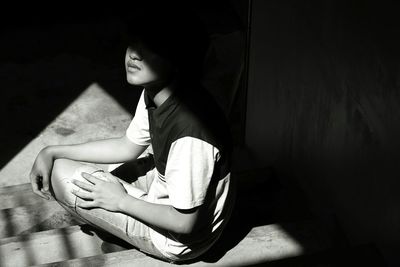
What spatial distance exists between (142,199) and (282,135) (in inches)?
43.0

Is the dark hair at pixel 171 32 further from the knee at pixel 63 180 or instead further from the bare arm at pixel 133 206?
the knee at pixel 63 180

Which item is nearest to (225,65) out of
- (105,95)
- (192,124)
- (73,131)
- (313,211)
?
(105,95)

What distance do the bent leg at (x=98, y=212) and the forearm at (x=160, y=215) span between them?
0.15 m

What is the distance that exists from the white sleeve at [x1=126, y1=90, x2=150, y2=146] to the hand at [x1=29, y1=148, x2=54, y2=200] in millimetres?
372

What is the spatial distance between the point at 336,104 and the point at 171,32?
91 centimetres

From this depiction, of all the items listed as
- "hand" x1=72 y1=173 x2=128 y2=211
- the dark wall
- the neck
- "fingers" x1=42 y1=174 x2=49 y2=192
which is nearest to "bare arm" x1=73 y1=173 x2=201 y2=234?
"hand" x1=72 y1=173 x2=128 y2=211

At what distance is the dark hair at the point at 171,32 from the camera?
84.3 inches

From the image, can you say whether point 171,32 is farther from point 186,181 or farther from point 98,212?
point 98,212

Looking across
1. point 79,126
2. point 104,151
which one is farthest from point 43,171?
point 79,126

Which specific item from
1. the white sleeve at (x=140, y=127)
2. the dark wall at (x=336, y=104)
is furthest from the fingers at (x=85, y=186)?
the dark wall at (x=336, y=104)

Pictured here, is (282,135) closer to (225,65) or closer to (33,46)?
(225,65)

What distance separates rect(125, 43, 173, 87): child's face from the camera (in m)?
2.20

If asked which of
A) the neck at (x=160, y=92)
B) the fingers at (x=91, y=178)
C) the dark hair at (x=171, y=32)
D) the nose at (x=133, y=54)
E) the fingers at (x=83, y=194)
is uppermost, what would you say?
the dark hair at (x=171, y=32)

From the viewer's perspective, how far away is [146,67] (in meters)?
2.22
